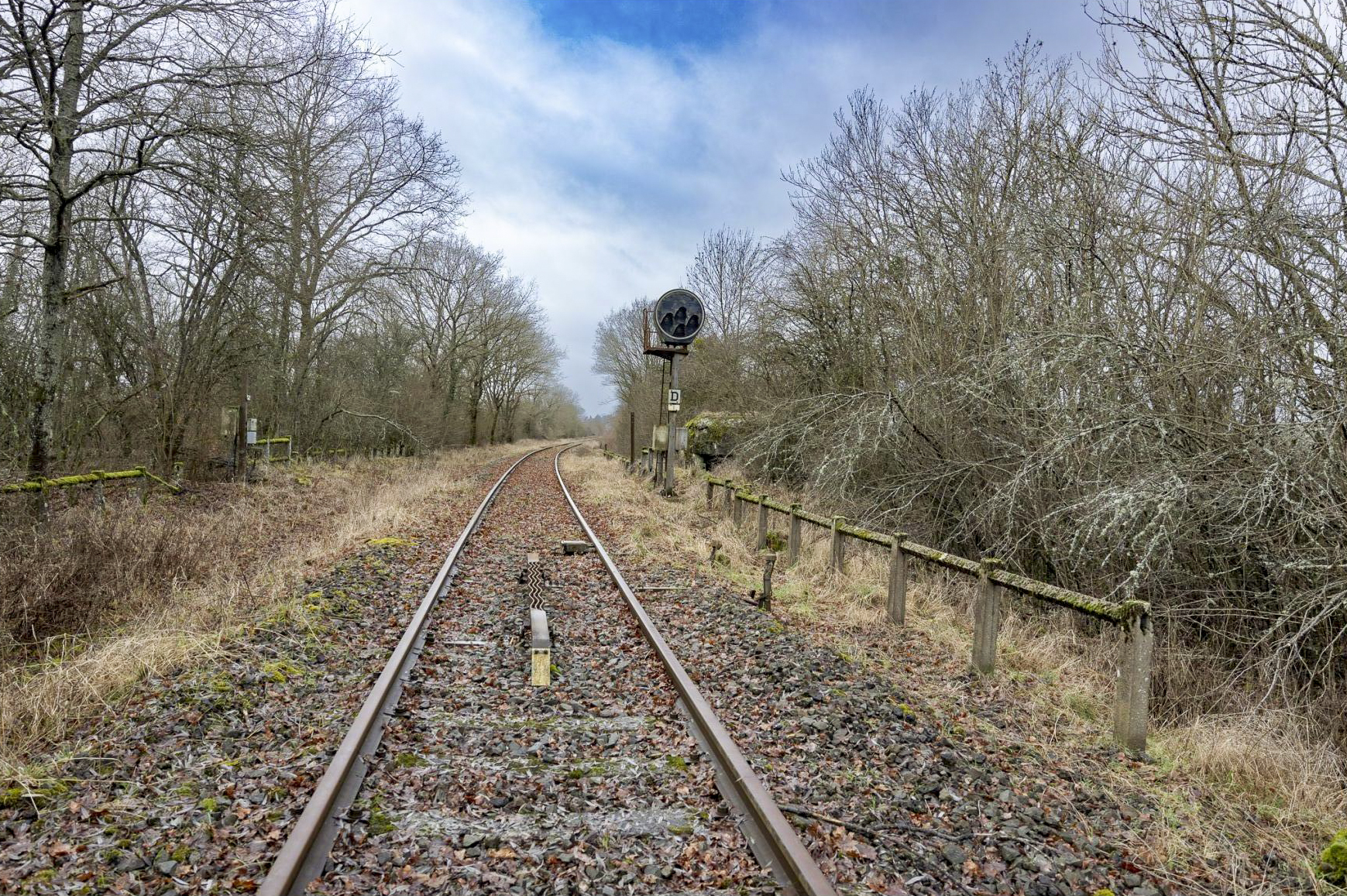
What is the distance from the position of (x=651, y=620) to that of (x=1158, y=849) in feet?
13.6

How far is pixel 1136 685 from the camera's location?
14.6 feet

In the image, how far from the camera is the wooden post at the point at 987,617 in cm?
561

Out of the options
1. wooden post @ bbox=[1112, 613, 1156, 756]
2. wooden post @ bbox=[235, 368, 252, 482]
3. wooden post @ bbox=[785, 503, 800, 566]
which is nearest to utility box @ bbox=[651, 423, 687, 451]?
wooden post @ bbox=[785, 503, 800, 566]

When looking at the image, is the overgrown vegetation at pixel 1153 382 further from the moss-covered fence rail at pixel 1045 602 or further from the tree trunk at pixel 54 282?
the tree trunk at pixel 54 282

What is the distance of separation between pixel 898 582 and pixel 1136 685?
267cm

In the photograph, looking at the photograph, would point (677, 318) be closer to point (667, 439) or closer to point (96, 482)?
point (667, 439)

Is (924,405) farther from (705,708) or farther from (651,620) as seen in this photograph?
(705,708)

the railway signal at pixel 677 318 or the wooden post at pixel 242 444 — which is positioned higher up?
the railway signal at pixel 677 318

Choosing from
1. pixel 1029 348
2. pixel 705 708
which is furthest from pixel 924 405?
pixel 705 708

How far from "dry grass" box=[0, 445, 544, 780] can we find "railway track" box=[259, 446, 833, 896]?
1.53 m

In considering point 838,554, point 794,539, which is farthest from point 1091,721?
point 794,539

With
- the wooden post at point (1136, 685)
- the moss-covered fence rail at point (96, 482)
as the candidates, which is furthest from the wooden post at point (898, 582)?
the moss-covered fence rail at point (96, 482)

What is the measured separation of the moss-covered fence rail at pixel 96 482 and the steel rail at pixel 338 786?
18.5ft

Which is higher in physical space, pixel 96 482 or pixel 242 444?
pixel 242 444
